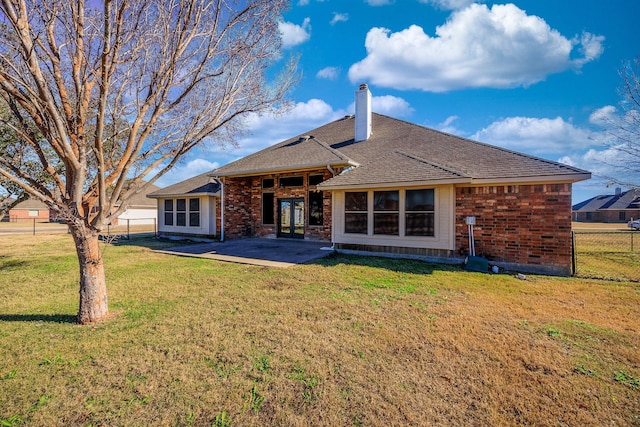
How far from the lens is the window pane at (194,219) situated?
15.0m

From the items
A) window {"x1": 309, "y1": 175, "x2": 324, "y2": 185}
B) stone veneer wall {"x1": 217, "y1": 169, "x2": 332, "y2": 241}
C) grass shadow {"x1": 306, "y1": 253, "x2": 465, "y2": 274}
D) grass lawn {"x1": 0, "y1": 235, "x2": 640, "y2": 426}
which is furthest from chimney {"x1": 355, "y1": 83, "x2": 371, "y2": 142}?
grass lawn {"x1": 0, "y1": 235, "x2": 640, "y2": 426}

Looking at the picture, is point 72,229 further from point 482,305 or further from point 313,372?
point 482,305

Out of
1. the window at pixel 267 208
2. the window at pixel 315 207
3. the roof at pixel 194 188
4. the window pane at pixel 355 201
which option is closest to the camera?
the window pane at pixel 355 201

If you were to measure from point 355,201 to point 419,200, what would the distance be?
205 centimetres

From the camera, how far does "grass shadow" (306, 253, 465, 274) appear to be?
→ 7806mm

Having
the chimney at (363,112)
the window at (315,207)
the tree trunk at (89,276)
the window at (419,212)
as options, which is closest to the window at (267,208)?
the window at (315,207)

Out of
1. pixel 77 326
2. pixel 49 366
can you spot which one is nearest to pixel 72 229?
pixel 77 326

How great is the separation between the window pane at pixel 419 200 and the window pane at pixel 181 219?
11.8 m

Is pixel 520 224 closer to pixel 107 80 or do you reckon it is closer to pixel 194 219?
pixel 107 80

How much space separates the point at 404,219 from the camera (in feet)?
29.6

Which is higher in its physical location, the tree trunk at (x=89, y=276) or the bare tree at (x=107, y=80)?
the bare tree at (x=107, y=80)

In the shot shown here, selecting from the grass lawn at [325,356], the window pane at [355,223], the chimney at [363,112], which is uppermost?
the chimney at [363,112]

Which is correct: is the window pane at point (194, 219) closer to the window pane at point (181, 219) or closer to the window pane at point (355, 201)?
the window pane at point (181, 219)

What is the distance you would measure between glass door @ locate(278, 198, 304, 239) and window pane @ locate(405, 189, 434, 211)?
5306 mm
